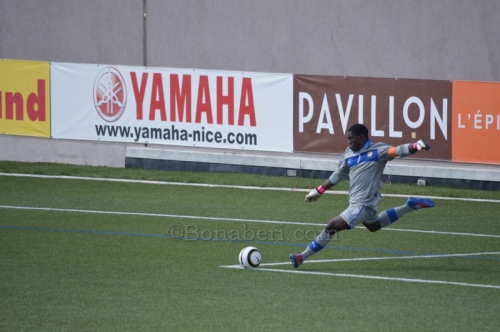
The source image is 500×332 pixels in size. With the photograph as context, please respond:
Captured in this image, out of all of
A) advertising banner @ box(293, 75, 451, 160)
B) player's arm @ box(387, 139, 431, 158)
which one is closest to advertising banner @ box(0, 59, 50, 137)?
advertising banner @ box(293, 75, 451, 160)

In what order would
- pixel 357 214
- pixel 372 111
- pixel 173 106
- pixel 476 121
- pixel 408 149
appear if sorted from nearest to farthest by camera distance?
pixel 408 149 → pixel 357 214 → pixel 476 121 → pixel 372 111 → pixel 173 106

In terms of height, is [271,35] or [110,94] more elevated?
[271,35]

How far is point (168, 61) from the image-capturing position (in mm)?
23406

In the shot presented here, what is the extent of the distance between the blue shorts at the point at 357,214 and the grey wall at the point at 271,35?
9.14 metres

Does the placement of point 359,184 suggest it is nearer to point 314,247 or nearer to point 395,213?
point 395,213

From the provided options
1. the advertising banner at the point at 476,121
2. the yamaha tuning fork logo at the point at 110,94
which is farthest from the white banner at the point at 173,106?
the advertising banner at the point at 476,121

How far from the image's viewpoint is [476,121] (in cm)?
1875

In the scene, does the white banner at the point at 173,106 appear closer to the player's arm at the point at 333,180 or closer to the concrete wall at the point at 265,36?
the concrete wall at the point at 265,36

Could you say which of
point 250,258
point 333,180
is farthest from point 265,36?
point 250,258

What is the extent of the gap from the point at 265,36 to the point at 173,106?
9.21 feet

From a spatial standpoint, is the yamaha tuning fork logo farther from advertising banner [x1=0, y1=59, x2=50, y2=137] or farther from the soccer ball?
the soccer ball

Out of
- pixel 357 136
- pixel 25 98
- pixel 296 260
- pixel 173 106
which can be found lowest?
pixel 296 260

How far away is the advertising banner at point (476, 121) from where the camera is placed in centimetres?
1858

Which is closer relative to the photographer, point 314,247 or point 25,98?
point 314,247
